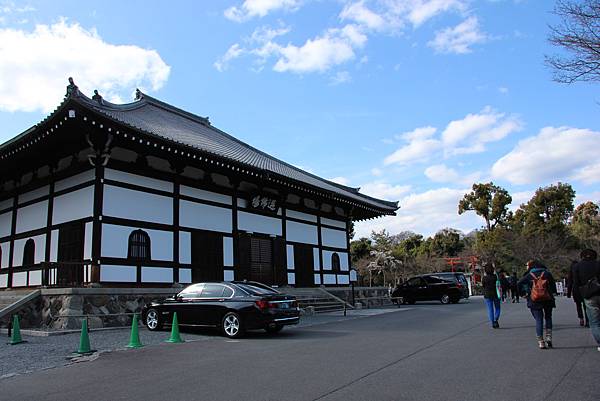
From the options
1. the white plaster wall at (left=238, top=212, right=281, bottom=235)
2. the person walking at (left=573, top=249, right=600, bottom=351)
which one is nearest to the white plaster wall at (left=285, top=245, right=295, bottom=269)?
the white plaster wall at (left=238, top=212, right=281, bottom=235)

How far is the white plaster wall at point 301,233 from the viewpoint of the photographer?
74.3ft

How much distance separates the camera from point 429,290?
25.2 m

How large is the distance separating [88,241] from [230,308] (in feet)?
19.8

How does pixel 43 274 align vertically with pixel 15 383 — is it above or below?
above

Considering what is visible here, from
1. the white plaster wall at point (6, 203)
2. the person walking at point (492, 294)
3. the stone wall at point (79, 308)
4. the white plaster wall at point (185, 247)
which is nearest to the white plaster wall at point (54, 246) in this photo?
the stone wall at point (79, 308)

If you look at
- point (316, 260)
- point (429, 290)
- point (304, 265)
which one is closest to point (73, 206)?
point (304, 265)

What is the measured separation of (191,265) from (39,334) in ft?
19.5

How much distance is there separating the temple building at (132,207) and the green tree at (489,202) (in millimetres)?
34925

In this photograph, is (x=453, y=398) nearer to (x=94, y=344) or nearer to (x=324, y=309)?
(x=94, y=344)

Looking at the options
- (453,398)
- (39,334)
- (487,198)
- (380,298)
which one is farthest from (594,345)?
(487,198)

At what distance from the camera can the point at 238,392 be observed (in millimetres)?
5645

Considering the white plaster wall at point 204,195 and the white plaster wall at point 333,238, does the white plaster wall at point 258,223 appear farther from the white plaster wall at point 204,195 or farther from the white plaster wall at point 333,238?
the white plaster wall at point 333,238

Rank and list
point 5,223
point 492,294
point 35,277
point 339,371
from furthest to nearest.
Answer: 1. point 5,223
2. point 35,277
3. point 492,294
4. point 339,371

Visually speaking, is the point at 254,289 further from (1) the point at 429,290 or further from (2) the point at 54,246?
(1) the point at 429,290
